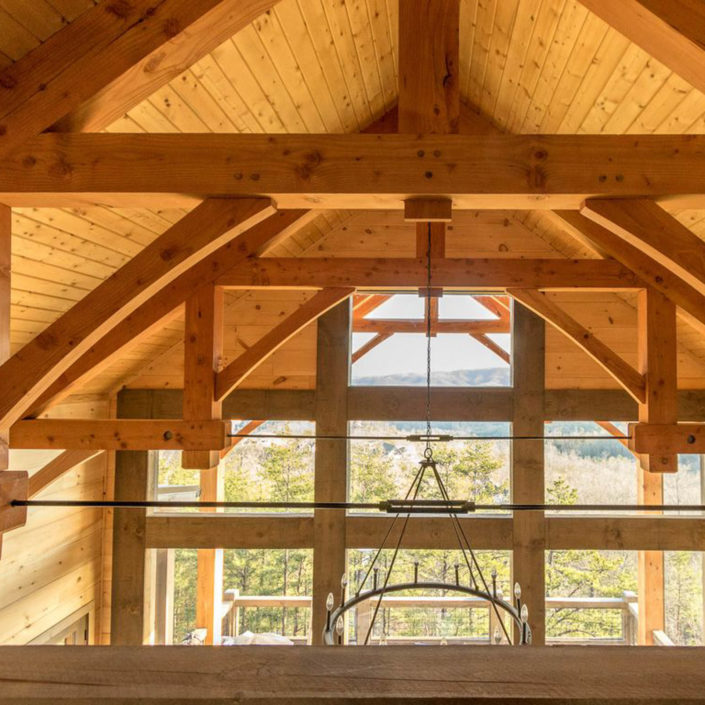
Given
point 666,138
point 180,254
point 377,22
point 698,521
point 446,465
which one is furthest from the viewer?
point 446,465

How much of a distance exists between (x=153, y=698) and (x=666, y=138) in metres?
2.35

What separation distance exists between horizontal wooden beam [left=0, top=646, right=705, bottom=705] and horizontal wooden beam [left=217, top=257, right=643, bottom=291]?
4056 mm

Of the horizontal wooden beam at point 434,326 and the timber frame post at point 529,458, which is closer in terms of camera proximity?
the timber frame post at point 529,458

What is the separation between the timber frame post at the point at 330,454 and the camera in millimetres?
6180

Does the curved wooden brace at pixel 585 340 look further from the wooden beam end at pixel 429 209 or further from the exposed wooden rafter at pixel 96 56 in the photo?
the exposed wooden rafter at pixel 96 56

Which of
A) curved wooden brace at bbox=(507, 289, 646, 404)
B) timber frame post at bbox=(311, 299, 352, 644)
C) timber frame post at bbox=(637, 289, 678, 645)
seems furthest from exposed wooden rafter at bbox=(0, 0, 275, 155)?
timber frame post at bbox=(311, 299, 352, 644)

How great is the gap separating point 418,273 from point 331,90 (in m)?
1.50

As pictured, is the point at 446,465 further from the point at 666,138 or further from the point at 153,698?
the point at 153,698

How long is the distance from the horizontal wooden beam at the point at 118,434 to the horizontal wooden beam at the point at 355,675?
3.45m

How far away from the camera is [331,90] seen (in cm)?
418

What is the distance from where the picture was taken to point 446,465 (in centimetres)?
686

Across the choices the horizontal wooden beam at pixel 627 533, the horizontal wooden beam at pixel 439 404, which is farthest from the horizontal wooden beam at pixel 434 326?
the horizontal wooden beam at pixel 627 533

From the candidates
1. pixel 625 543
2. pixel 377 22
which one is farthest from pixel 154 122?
pixel 625 543

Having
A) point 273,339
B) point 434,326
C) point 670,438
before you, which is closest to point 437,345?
point 434,326
